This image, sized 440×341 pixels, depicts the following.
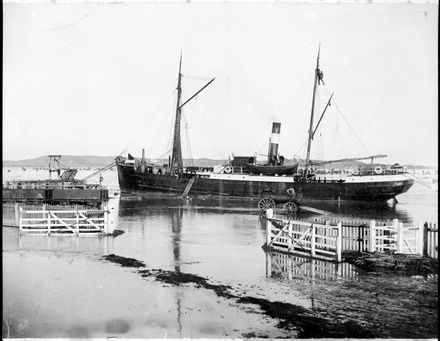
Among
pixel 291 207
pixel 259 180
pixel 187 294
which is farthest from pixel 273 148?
pixel 187 294

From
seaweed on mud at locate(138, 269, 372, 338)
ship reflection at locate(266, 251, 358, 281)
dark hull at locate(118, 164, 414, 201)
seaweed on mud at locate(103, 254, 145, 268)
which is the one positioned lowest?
seaweed on mud at locate(138, 269, 372, 338)

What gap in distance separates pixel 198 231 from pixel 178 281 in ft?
29.4

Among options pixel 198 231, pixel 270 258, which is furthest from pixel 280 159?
pixel 270 258

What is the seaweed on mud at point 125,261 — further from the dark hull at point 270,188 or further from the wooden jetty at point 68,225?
the dark hull at point 270,188

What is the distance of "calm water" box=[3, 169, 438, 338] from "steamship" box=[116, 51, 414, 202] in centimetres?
3061

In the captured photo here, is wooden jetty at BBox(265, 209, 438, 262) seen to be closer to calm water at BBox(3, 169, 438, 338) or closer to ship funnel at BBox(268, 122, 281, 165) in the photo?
calm water at BBox(3, 169, 438, 338)

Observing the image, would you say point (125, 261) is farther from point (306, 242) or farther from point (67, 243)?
point (306, 242)

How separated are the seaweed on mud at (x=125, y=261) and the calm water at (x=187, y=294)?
0.27 meters

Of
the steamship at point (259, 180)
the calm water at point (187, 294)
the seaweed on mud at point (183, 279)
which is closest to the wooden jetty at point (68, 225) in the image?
the calm water at point (187, 294)

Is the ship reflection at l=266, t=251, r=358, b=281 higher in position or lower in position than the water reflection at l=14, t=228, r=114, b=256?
lower

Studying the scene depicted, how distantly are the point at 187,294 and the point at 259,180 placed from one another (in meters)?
36.5

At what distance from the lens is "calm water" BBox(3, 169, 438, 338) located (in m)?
8.28

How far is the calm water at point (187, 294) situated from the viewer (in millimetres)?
8281

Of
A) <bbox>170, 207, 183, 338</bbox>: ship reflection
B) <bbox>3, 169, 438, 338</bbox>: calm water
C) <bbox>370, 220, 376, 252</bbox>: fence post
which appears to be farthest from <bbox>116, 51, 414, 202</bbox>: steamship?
<bbox>3, 169, 438, 338</bbox>: calm water
